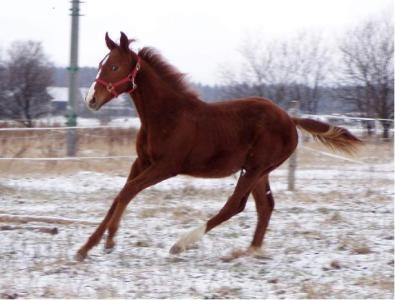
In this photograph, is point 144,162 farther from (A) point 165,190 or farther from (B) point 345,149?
(A) point 165,190

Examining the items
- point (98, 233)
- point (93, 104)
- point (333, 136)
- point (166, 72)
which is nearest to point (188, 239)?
point (98, 233)

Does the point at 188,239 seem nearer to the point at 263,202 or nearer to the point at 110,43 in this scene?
the point at 263,202

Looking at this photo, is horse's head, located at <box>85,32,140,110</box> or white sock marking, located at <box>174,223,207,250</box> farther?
white sock marking, located at <box>174,223,207,250</box>

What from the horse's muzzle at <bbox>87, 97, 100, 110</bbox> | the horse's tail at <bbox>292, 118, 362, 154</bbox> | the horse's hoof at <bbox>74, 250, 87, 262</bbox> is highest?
the horse's muzzle at <bbox>87, 97, 100, 110</bbox>

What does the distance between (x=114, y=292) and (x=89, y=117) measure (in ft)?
68.0

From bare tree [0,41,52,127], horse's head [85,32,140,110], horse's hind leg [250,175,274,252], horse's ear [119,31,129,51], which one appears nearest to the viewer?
horse's head [85,32,140,110]

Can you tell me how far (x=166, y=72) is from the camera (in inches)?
249

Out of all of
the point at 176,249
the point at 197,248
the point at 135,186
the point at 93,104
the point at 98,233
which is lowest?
the point at 197,248

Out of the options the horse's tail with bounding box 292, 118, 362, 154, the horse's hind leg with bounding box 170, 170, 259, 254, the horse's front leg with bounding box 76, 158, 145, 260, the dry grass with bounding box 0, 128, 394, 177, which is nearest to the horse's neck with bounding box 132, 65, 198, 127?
the horse's front leg with bounding box 76, 158, 145, 260

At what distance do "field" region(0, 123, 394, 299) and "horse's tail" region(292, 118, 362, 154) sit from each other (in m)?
0.93

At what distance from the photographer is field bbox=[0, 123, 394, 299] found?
505 cm

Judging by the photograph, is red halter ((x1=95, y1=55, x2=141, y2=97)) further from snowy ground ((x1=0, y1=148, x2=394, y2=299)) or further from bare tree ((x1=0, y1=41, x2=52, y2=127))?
bare tree ((x1=0, y1=41, x2=52, y2=127))

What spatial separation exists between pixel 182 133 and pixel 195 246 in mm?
1173

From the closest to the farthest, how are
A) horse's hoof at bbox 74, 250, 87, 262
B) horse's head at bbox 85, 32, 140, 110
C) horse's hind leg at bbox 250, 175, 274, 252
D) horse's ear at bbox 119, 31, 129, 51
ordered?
horse's hoof at bbox 74, 250, 87, 262 → horse's head at bbox 85, 32, 140, 110 → horse's ear at bbox 119, 31, 129, 51 → horse's hind leg at bbox 250, 175, 274, 252
